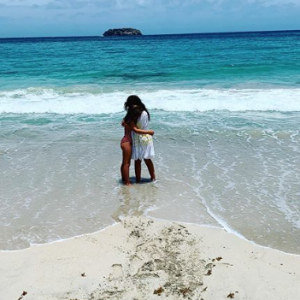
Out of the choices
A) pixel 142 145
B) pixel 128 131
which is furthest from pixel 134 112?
pixel 142 145

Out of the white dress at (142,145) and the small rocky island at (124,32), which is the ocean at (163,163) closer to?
the white dress at (142,145)

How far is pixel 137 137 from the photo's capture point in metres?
7.04

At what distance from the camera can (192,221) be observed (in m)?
5.69

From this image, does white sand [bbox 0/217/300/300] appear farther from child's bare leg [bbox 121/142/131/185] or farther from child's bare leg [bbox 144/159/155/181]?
child's bare leg [bbox 144/159/155/181]

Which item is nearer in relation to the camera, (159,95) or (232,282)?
(232,282)

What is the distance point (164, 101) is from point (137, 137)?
25.7 feet

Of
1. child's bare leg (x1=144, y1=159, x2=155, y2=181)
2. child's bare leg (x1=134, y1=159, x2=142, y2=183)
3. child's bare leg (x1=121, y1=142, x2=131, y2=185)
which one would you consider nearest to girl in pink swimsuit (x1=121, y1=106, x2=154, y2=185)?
A: child's bare leg (x1=121, y1=142, x2=131, y2=185)

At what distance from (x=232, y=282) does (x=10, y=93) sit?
15.3m

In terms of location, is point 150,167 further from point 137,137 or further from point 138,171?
point 137,137

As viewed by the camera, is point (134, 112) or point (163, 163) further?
point (163, 163)

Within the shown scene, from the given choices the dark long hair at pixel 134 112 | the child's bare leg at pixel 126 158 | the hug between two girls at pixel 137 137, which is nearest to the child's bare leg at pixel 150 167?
the hug between two girls at pixel 137 137

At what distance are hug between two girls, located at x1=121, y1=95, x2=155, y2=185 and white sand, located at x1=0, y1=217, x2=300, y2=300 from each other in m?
1.89

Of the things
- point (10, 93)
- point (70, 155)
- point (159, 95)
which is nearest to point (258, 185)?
point (70, 155)

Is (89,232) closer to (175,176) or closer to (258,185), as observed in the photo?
(175,176)
